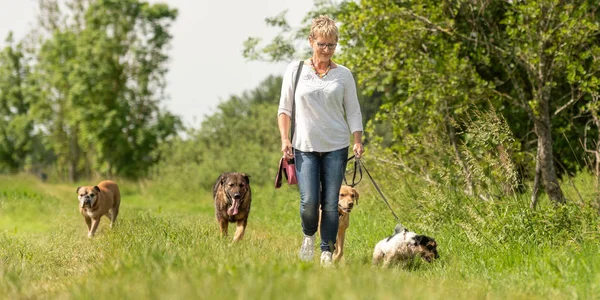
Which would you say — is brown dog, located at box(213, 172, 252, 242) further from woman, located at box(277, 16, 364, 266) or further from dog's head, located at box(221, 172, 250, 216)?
woman, located at box(277, 16, 364, 266)

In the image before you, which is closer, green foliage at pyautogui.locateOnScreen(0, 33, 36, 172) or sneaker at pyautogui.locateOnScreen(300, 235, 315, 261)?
sneaker at pyautogui.locateOnScreen(300, 235, 315, 261)

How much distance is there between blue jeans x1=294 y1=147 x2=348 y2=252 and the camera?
21.4 feet

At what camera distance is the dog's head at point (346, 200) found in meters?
7.99

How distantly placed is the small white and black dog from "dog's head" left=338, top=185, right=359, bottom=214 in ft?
2.85

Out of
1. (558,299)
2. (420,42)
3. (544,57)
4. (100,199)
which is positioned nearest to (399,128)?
(420,42)

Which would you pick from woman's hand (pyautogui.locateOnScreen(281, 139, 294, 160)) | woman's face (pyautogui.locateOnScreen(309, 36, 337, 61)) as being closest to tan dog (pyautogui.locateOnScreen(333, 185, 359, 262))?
woman's hand (pyautogui.locateOnScreen(281, 139, 294, 160))

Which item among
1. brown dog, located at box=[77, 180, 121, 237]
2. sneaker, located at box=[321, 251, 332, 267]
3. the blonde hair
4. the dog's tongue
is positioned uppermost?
the blonde hair

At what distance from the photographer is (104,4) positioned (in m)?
41.4

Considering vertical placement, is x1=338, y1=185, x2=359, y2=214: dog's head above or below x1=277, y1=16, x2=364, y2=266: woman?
below

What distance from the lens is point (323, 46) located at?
6.35 metres

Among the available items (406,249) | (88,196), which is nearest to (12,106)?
(88,196)

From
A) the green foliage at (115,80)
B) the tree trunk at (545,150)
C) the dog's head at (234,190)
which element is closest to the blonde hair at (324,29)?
the dog's head at (234,190)

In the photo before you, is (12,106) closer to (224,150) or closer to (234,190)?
(224,150)

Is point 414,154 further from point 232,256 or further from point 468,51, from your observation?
point 232,256
